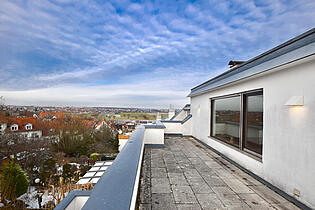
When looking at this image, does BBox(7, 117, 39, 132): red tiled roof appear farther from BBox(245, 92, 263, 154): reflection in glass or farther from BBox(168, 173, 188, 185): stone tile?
BBox(245, 92, 263, 154): reflection in glass

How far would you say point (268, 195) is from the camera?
8.32 ft

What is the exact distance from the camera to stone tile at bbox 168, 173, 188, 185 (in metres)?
2.93

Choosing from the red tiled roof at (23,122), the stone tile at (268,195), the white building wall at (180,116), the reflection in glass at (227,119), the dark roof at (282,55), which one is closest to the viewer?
the dark roof at (282,55)

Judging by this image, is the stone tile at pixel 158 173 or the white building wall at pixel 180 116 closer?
the stone tile at pixel 158 173

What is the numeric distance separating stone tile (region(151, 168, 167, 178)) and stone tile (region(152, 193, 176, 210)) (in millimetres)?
695

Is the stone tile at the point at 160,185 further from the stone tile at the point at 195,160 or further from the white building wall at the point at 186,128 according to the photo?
the white building wall at the point at 186,128

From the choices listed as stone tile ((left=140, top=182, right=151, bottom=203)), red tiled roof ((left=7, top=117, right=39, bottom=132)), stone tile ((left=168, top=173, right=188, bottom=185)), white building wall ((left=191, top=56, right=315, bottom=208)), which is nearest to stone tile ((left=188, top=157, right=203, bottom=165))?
stone tile ((left=168, top=173, right=188, bottom=185))

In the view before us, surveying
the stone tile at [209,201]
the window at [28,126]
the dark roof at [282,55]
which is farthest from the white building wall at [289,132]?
the window at [28,126]


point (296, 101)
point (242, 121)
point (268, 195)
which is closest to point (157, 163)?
point (268, 195)

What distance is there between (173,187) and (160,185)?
246mm

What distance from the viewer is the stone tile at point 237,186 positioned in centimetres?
270

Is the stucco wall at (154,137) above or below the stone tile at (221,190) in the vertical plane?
above

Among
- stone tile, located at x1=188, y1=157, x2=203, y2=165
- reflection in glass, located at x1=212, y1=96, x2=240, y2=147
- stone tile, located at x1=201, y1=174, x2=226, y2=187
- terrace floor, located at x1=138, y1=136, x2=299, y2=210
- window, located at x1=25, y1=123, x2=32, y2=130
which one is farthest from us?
window, located at x1=25, y1=123, x2=32, y2=130

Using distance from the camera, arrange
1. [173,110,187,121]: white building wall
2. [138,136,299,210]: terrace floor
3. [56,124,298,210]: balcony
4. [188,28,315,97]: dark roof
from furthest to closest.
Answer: [173,110,187,121]: white building wall, [138,136,299,210]: terrace floor, [188,28,315,97]: dark roof, [56,124,298,210]: balcony
